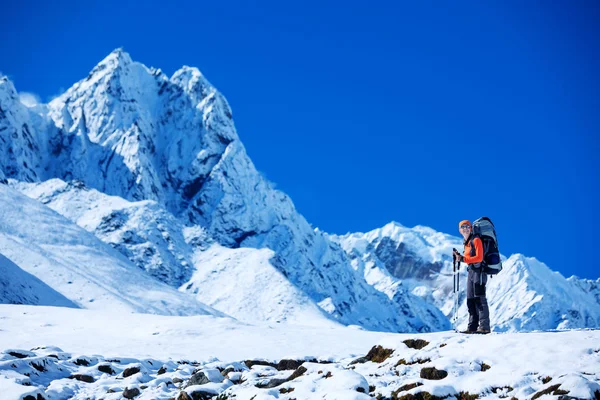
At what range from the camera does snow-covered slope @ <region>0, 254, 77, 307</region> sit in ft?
267

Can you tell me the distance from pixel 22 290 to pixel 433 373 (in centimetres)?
7755

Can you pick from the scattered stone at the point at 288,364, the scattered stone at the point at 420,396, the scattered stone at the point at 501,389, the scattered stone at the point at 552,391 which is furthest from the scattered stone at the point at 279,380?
the scattered stone at the point at 552,391

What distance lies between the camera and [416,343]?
719 inches

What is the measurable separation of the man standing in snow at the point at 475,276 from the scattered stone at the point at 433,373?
354cm

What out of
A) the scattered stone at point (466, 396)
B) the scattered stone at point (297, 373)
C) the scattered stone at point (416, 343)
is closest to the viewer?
the scattered stone at point (466, 396)

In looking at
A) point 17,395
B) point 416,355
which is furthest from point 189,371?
point 416,355

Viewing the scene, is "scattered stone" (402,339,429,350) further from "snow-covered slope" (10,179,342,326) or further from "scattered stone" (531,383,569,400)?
"snow-covered slope" (10,179,342,326)

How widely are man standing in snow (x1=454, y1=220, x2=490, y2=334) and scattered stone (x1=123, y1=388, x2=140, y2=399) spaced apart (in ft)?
27.9

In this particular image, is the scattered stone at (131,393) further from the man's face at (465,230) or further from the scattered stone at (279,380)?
the man's face at (465,230)

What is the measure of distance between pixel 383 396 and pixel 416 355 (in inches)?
92.0

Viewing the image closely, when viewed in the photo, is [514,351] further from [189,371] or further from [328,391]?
[189,371]

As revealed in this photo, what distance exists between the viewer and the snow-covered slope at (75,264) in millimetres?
107562

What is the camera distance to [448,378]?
15.1 meters

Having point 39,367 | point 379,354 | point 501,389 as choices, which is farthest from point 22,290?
point 501,389
